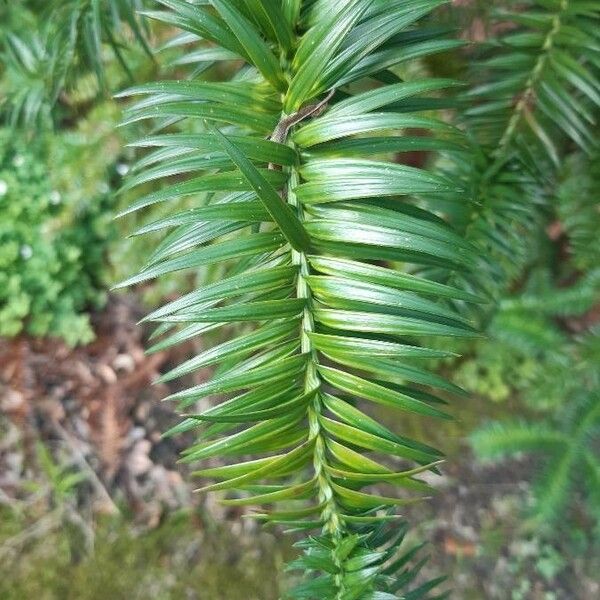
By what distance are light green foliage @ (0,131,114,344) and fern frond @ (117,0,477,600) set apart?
147cm

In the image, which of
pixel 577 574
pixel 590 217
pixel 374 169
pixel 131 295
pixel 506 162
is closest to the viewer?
pixel 374 169

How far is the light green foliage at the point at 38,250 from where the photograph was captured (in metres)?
1.98

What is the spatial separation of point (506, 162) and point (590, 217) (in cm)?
28

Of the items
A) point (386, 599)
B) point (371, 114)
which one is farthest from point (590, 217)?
point (386, 599)

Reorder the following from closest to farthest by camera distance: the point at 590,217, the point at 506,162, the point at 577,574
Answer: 1. the point at 506,162
2. the point at 590,217
3. the point at 577,574

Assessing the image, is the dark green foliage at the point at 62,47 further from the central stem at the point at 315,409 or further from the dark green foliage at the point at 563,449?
the dark green foliage at the point at 563,449

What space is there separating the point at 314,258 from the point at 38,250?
1.68m

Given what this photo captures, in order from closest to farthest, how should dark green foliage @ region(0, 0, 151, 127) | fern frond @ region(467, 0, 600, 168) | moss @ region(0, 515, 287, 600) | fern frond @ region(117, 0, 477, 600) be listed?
fern frond @ region(117, 0, 477, 600), fern frond @ region(467, 0, 600, 168), dark green foliage @ region(0, 0, 151, 127), moss @ region(0, 515, 287, 600)

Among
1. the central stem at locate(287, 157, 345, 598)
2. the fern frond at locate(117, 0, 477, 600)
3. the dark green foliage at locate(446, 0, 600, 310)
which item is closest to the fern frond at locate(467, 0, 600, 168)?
the dark green foliage at locate(446, 0, 600, 310)

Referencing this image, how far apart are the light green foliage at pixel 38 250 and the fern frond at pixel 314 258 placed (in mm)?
1468

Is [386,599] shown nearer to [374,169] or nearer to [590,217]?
[374,169]

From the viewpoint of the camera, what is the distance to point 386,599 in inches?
22.3

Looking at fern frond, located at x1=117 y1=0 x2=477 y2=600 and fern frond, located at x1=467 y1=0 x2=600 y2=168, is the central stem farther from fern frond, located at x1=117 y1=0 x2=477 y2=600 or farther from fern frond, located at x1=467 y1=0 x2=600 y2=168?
fern frond, located at x1=467 y1=0 x2=600 y2=168

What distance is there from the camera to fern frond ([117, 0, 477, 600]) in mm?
558
